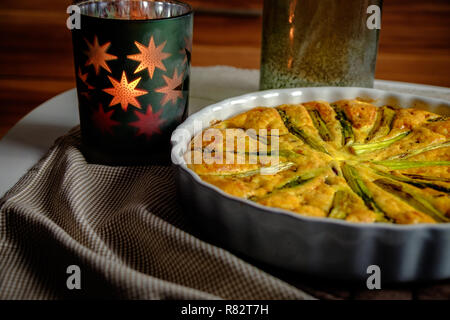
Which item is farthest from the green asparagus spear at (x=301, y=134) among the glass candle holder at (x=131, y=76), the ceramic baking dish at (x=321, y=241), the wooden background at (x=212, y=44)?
the wooden background at (x=212, y=44)

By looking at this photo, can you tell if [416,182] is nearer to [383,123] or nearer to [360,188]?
[360,188]

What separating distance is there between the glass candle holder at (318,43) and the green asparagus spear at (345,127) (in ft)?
0.44

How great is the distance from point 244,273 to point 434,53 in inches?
83.7

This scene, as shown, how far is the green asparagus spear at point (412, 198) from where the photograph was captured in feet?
2.88

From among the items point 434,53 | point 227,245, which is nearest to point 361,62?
point 227,245

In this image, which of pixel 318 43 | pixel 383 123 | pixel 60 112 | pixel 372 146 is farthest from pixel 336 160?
pixel 60 112

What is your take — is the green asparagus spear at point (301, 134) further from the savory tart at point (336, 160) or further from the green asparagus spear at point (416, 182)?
the green asparagus spear at point (416, 182)

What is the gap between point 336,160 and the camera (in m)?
1.07

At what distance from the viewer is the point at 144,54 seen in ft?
3.38

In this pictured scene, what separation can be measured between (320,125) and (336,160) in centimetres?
17

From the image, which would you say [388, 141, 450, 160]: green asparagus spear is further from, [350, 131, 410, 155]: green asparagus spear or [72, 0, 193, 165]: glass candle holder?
[72, 0, 193, 165]: glass candle holder

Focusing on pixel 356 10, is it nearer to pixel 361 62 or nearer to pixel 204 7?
pixel 361 62

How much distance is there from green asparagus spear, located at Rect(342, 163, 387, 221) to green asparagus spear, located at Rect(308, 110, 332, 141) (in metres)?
0.15
